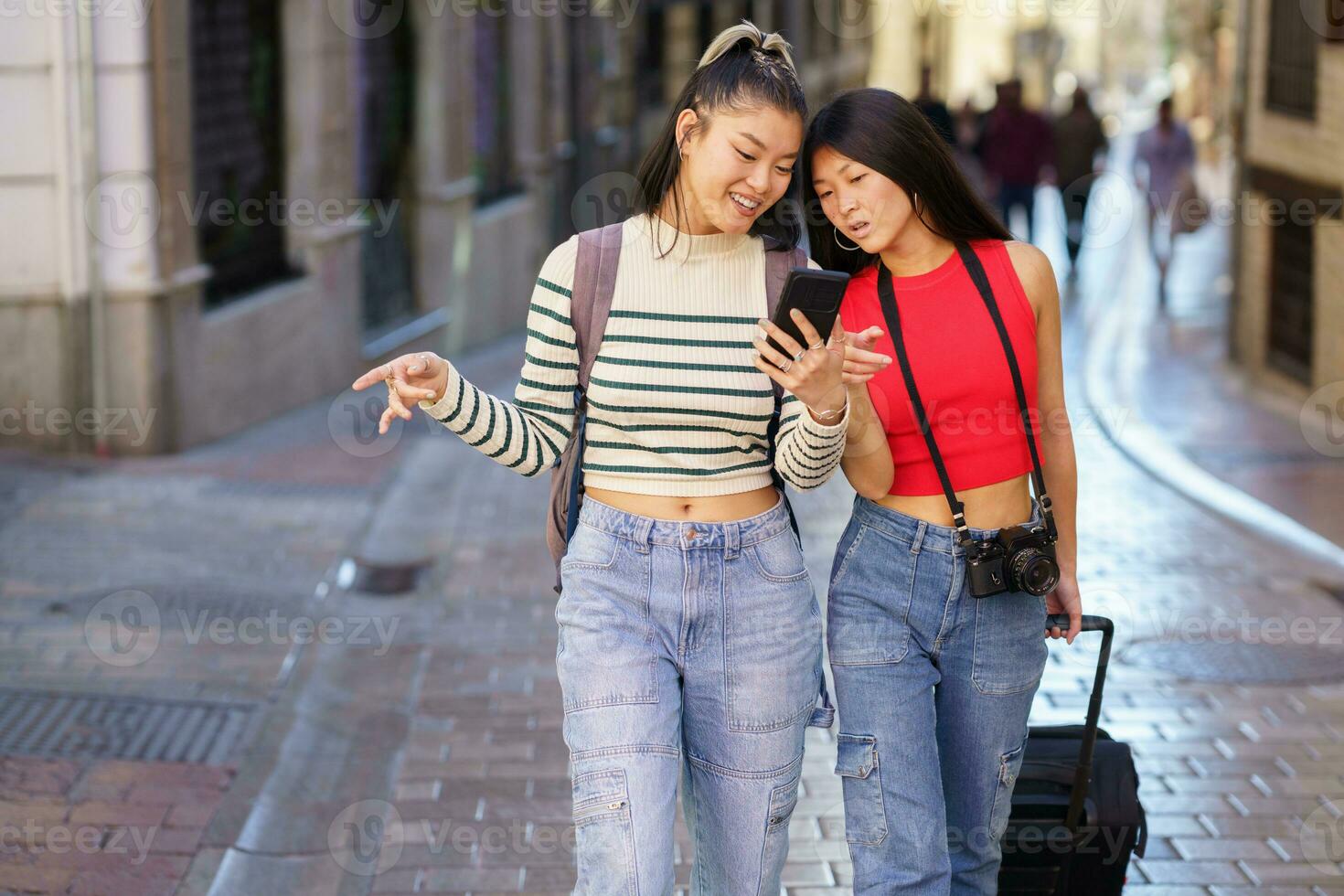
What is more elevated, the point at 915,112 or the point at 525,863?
the point at 915,112

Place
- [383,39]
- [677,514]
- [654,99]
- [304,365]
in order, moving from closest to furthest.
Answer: [677,514] < [304,365] < [383,39] < [654,99]

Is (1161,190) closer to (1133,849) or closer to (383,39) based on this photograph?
(383,39)

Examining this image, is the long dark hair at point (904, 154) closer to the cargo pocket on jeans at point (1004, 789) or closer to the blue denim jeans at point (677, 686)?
the blue denim jeans at point (677, 686)

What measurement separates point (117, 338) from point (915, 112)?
7.29 m

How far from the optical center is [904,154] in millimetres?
3160

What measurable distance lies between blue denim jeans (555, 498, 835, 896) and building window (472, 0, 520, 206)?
12.7 metres

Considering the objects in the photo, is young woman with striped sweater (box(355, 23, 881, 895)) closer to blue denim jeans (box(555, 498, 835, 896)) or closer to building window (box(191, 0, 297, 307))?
blue denim jeans (box(555, 498, 835, 896))

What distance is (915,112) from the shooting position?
3207 millimetres

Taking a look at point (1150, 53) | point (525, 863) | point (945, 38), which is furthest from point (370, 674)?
point (1150, 53)

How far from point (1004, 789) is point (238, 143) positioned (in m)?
9.01

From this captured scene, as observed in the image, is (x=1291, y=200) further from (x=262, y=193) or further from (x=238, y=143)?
(x=238, y=143)

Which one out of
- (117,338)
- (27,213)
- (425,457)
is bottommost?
(425,457)

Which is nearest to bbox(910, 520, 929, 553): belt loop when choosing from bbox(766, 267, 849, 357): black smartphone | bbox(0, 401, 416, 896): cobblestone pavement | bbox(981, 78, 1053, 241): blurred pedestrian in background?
bbox(766, 267, 849, 357): black smartphone

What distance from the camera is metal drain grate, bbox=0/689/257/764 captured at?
5375mm
